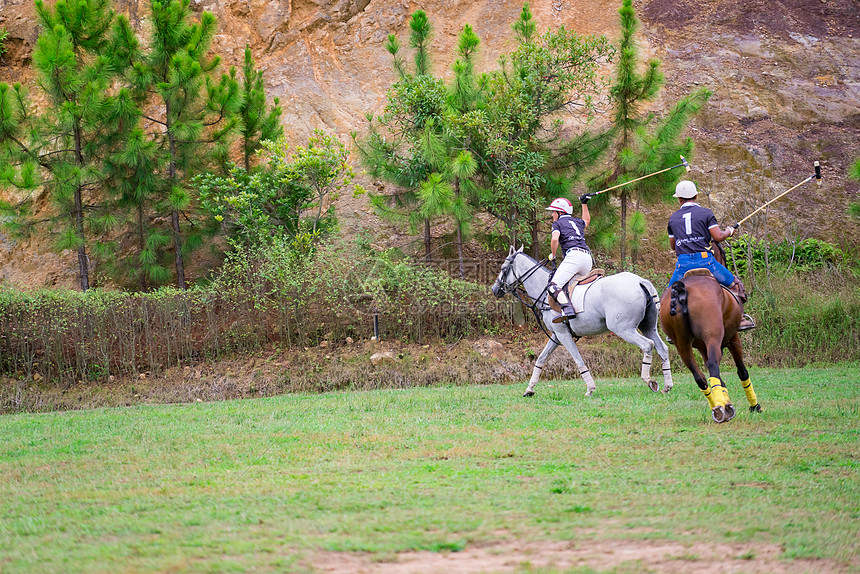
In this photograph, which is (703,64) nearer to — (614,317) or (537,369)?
(614,317)

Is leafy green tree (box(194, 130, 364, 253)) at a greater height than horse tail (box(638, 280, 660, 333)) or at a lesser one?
greater

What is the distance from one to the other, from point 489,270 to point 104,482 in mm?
13960

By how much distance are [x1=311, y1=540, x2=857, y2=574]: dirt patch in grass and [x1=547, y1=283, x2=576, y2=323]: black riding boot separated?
7.34m

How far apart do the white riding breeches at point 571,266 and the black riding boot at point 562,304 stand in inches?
4.7

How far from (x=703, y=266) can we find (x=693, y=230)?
0.44 meters

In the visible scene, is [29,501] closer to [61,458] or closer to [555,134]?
[61,458]

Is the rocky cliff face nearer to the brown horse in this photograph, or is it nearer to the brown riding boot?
the brown riding boot

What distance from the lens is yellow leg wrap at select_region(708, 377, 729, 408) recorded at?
26.0 feet

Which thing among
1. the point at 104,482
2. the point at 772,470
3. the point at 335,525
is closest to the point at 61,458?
the point at 104,482

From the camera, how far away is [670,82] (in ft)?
84.9

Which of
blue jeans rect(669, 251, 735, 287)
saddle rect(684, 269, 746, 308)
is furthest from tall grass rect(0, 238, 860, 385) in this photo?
blue jeans rect(669, 251, 735, 287)

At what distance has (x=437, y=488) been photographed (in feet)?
18.3

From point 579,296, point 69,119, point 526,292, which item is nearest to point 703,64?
point 526,292

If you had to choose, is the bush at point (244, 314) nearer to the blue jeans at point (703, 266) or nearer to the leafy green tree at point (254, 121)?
the leafy green tree at point (254, 121)
